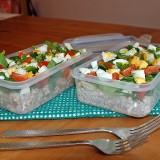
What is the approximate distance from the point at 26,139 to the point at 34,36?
0.90 meters

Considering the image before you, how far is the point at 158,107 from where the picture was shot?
0.79 metres

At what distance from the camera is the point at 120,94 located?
2.48 feet

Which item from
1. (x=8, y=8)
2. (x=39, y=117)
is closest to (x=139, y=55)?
(x=39, y=117)

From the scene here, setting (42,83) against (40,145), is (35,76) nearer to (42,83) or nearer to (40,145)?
(42,83)

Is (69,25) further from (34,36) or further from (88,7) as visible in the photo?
(88,7)

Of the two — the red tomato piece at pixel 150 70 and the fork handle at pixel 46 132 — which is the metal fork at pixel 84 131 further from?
the red tomato piece at pixel 150 70

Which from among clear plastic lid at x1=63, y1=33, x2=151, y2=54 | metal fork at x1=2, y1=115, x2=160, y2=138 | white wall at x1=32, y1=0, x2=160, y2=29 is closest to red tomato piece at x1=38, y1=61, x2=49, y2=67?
metal fork at x1=2, y1=115, x2=160, y2=138

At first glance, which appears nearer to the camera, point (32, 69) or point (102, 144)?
point (102, 144)

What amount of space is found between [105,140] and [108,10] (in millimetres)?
2667

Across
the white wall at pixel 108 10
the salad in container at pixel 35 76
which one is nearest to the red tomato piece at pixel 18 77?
the salad in container at pixel 35 76

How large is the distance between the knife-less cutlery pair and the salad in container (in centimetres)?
10

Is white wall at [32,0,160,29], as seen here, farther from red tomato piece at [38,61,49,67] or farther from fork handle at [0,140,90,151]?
fork handle at [0,140,90,151]

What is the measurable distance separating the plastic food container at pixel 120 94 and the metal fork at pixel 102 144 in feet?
0.32

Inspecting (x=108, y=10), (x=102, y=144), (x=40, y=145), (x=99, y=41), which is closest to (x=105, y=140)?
(x=102, y=144)
